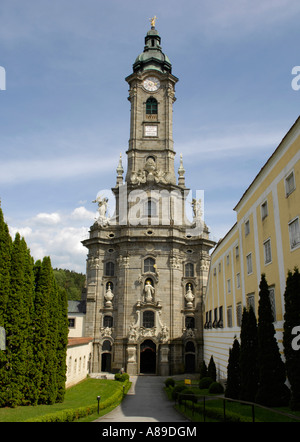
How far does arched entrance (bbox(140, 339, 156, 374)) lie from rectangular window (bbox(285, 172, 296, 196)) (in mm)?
36602

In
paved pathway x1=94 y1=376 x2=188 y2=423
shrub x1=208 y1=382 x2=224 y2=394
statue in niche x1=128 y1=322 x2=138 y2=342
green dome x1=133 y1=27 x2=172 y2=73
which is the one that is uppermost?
green dome x1=133 y1=27 x2=172 y2=73

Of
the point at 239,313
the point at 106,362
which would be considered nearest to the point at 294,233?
the point at 239,313

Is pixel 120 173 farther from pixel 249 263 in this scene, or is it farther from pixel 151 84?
pixel 249 263

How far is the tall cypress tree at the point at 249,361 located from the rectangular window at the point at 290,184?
728 cm

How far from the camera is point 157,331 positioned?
5069 centimetres

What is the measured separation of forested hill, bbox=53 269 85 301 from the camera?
334 ft

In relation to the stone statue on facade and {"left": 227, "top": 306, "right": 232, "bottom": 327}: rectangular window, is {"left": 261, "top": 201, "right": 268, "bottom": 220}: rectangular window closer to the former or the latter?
{"left": 227, "top": 306, "right": 232, "bottom": 327}: rectangular window

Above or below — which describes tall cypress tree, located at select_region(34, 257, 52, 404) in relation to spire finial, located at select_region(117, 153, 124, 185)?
below

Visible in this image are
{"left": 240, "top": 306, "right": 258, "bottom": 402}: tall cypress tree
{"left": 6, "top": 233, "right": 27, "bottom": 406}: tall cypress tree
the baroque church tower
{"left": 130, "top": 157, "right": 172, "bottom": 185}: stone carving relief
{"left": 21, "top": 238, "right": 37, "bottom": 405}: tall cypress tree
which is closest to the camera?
{"left": 240, "top": 306, "right": 258, "bottom": 402}: tall cypress tree

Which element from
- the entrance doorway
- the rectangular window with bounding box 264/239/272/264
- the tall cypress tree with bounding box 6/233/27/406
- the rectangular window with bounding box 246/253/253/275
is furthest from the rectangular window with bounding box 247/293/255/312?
the entrance doorway

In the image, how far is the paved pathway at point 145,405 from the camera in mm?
21775

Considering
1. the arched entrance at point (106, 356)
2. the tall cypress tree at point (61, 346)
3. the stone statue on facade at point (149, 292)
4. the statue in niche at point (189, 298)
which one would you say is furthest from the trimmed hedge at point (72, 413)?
the statue in niche at point (189, 298)

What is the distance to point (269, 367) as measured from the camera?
18422mm

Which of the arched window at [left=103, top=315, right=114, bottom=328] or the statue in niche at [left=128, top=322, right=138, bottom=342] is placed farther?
the arched window at [left=103, top=315, right=114, bottom=328]
